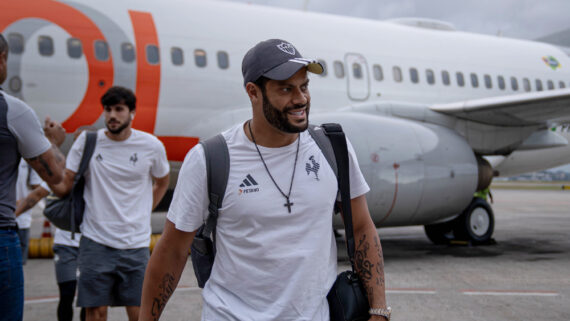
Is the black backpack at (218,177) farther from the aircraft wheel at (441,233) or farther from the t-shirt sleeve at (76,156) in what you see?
the aircraft wheel at (441,233)

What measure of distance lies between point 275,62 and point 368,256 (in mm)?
832

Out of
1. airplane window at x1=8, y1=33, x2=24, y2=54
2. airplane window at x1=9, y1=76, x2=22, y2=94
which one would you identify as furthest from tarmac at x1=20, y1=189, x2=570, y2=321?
airplane window at x1=8, y1=33, x2=24, y2=54

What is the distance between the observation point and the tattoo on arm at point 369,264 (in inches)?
80.0

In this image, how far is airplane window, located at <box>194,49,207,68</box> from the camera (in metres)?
7.73

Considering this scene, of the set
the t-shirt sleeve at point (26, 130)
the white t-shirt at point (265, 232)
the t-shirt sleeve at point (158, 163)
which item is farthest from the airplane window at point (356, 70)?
the white t-shirt at point (265, 232)

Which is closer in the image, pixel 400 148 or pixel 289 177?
pixel 289 177

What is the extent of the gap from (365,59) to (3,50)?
728 cm

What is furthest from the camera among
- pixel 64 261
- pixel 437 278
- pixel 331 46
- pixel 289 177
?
pixel 331 46

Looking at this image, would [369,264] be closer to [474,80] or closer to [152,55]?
[152,55]

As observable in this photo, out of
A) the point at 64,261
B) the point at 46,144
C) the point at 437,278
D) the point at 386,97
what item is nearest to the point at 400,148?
the point at 437,278

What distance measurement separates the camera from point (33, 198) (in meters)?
4.71

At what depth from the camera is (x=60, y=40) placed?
6.93 m

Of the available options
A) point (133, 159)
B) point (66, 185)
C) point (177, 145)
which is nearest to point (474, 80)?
point (177, 145)

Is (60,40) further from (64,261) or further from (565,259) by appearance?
(565,259)
